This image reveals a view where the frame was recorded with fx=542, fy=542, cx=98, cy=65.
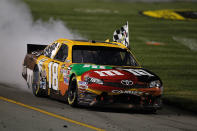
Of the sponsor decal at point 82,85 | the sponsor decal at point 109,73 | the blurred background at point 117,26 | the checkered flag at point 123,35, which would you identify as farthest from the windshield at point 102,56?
the checkered flag at point 123,35

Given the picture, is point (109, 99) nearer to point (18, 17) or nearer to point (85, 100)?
point (85, 100)

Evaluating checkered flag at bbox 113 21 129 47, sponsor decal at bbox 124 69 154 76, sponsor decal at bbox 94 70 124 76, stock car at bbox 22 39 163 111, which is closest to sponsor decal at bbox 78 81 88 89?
stock car at bbox 22 39 163 111

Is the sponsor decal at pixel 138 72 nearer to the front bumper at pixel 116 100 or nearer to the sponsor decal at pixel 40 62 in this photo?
the front bumper at pixel 116 100

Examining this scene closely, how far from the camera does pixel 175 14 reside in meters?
36.2

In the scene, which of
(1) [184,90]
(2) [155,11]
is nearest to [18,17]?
(1) [184,90]

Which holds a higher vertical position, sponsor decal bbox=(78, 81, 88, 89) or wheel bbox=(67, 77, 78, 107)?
sponsor decal bbox=(78, 81, 88, 89)

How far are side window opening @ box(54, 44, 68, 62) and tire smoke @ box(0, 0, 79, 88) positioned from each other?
2.32 metres

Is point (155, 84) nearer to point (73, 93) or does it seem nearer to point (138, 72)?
point (138, 72)

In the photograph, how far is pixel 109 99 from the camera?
925 cm

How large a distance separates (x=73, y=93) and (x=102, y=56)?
126 centimetres

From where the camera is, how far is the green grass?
15.3m

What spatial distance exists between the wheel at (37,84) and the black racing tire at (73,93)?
55.8 inches

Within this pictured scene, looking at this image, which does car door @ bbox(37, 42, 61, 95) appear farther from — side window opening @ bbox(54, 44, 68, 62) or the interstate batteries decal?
the interstate batteries decal

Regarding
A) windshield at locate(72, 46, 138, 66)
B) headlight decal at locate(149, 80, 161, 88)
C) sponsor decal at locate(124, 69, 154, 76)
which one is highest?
windshield at locate(72, 46, 138, 66)
